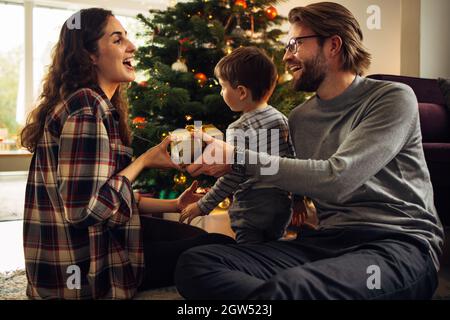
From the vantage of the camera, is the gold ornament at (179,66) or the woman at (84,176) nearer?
the woman at (84,176)

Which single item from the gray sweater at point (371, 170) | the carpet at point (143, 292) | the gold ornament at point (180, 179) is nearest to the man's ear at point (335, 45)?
the gray sweater at point (371, 170)

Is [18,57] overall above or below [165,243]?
above

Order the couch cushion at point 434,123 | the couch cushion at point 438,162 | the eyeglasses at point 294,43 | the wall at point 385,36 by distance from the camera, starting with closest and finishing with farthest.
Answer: the eyeglasses at point 294,43 < the couch cushion at point 438,162 < the couch cushion at point 434,123 < the wall at point 385,36

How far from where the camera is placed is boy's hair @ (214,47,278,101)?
163 cm

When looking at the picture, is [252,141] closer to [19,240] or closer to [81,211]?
[81,211]

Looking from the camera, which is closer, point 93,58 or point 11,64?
point 93,58

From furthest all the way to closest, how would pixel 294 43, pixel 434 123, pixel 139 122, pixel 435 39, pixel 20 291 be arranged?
pixel 435 39, pixel 139 122, pixel 434 123, pixel 20 291, pixel 294 43

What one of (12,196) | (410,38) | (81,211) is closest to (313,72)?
(81,211)

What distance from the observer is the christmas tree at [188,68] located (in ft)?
7.96

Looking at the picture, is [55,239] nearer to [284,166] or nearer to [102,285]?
[102,285]

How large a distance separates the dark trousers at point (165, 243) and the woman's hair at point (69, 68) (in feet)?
1.70

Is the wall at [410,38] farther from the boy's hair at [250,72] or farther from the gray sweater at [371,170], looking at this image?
the gray sweater at [371,170]

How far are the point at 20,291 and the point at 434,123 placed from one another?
6.70 feet

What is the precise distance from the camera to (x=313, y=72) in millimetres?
1403
